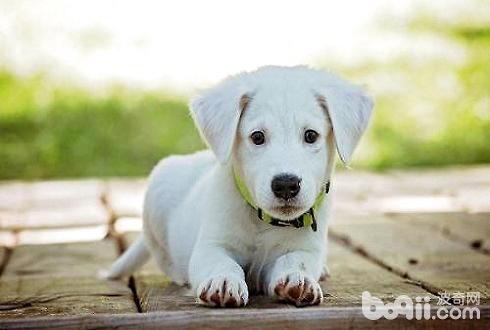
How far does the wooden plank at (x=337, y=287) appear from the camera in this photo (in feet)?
12.3

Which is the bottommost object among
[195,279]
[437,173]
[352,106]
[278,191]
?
[437,173]

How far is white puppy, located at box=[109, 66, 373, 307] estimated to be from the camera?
3619mm

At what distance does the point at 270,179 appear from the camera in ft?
11.7

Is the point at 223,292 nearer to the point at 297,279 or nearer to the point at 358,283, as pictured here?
the point at 297,279

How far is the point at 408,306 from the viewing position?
11.6 ft

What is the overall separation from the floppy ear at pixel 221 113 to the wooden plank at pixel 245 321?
27.3 inches

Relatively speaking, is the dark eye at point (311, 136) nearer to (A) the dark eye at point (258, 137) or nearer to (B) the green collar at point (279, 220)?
(A) the dark eye at point (258, 137)

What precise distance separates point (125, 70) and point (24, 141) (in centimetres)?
240

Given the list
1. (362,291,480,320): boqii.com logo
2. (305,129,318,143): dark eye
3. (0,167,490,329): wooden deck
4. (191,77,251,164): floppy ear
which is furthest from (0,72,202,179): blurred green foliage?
(362,291,480,320): boqii.com logo

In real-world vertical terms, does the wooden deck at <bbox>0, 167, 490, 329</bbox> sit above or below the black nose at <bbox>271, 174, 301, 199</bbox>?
below

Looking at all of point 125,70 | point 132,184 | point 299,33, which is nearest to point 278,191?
point 132,184

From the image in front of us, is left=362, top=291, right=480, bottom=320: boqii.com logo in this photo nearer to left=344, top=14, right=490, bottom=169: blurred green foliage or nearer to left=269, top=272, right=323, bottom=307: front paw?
left=269, top=272, right=323, bottom=307: front paw

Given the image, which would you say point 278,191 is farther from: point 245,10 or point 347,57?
point 245,10

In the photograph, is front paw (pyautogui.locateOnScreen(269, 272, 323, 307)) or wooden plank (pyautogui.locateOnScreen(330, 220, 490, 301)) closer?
front paw (pyautogui.locateOnScreen(269, 272, 323, 307))
